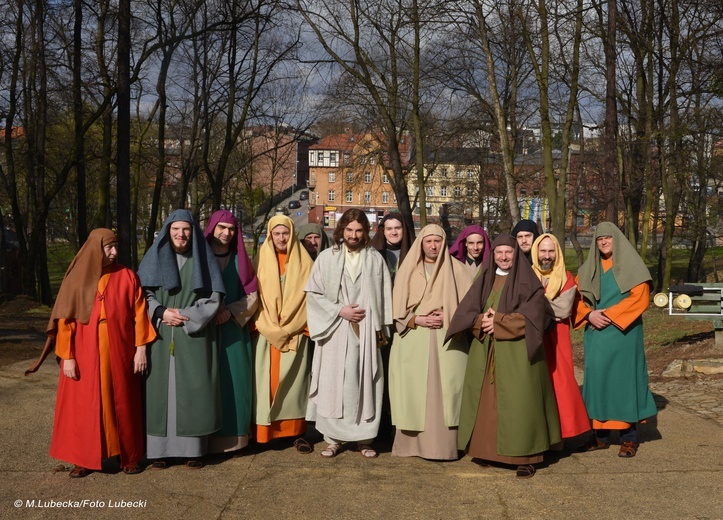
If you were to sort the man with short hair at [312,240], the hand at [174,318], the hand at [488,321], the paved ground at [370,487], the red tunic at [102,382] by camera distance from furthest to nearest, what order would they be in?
the man with short hair at [312,240], the hand at [488,321], the hand at [174,318], the red tunic at [102,382], the paved ground at [370,487]

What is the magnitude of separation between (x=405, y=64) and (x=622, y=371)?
1505 centimetres

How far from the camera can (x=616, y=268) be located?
6.65 m

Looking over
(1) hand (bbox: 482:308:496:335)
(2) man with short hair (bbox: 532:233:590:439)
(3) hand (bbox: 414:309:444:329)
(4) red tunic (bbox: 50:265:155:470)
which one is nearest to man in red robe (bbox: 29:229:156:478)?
(4) red tunic (bbox: 50:265:155:470)

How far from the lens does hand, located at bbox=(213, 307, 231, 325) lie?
615cm

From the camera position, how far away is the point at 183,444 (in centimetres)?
601

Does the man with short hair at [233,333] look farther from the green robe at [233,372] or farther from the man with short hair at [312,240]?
the man with short hair at [312,240]

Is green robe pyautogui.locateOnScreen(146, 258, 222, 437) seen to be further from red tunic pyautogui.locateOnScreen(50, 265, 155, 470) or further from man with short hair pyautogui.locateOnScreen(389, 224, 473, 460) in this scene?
man with short hair pyautogui.locateOnScreen(389, 224, 473, 460)

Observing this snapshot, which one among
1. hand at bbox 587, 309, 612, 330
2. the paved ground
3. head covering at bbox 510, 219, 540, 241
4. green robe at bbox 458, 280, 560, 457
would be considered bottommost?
the paved ground

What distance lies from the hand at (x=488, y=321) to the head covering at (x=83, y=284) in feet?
8.77

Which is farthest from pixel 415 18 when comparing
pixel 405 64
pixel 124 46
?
pixel 124 46

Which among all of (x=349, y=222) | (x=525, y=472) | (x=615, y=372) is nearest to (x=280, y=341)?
(x=349, y=222)

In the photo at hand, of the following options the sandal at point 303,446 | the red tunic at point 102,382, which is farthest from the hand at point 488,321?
the red tunic at point 102,382

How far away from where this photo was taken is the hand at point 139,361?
19.5 feet

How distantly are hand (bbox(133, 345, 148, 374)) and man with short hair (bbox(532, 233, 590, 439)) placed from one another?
9.57 ft
